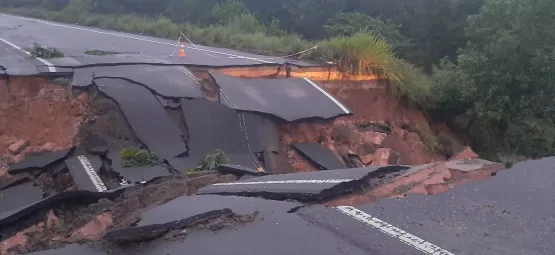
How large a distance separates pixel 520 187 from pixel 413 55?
17918mm

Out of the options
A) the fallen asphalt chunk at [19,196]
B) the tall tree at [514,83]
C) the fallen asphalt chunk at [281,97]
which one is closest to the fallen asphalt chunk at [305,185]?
the fallen asphalt chunk at [19,196]

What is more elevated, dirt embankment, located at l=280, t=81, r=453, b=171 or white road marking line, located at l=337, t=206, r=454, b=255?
white road marking line, located at l=337, t=206, r=454, b=255

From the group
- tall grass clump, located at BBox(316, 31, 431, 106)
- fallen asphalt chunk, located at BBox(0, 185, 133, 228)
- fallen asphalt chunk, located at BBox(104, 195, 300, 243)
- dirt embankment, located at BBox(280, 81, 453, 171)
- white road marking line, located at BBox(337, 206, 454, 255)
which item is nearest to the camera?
white road marking line, located at BBox(337, 206, 454, 255)

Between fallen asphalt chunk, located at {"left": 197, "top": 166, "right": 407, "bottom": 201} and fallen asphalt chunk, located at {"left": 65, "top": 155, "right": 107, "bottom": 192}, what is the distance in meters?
2.86

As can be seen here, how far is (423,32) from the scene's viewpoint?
22.2 meters

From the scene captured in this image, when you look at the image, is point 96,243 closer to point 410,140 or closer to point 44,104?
point 44,104

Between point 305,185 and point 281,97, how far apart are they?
224 inches

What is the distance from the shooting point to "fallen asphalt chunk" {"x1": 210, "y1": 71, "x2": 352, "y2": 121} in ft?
31.3

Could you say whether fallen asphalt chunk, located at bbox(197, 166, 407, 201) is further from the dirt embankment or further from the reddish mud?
the reddish mud

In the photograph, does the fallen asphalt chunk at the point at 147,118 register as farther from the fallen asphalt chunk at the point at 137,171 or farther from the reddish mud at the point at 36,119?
the reddish mud at the point at 36,119

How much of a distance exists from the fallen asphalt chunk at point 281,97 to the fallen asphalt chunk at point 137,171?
2.14m

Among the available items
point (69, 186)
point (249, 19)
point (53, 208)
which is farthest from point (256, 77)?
point (249, 19)

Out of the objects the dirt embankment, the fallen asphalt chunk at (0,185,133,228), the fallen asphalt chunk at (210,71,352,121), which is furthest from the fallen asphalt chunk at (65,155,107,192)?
the dirt embankment

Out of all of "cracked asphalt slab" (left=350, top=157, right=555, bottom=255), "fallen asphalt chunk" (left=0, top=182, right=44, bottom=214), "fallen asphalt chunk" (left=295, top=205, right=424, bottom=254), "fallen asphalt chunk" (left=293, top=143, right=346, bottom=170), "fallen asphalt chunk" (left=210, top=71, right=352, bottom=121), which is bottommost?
"fallen asphalt chunk" (left=0, top=182, right=44, bottom=214)
